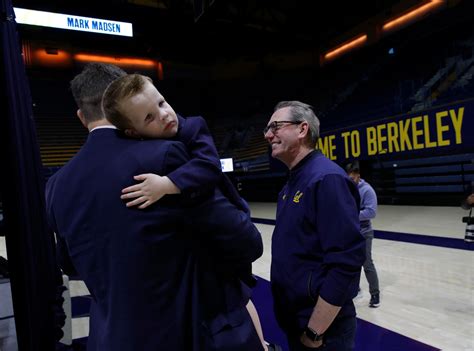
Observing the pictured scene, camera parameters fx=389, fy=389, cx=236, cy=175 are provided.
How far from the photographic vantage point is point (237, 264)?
962 mm

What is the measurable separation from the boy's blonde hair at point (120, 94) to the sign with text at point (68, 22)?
5944 millimetres

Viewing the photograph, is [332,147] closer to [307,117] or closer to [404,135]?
[404,135]

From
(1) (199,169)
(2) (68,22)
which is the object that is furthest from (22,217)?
(2) (68,22)

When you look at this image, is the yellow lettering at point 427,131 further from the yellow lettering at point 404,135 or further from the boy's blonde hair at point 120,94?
the boy's blonde hair at point 120,94

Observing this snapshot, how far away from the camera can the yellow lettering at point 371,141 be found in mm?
11102

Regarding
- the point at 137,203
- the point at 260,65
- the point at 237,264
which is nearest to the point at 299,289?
the point at 237,264

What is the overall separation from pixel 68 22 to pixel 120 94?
20.4 ft

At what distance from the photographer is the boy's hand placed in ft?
2.75

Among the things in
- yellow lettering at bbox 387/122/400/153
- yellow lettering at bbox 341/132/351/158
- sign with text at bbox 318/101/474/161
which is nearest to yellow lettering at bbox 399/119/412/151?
sign with text at bbox 318/101/474/161

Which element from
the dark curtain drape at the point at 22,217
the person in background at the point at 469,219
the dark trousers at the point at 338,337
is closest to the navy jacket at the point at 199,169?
the dark curtain drape at the point at 22,217

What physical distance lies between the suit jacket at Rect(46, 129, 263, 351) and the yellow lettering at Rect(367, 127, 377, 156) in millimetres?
10917

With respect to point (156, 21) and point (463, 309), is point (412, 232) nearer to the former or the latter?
point (463, 309)

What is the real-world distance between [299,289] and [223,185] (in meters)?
0.67

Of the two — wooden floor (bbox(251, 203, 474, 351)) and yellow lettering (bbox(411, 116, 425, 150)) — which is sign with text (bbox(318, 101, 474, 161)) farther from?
wooden floor (bbox(251, 203, 474, 351))
